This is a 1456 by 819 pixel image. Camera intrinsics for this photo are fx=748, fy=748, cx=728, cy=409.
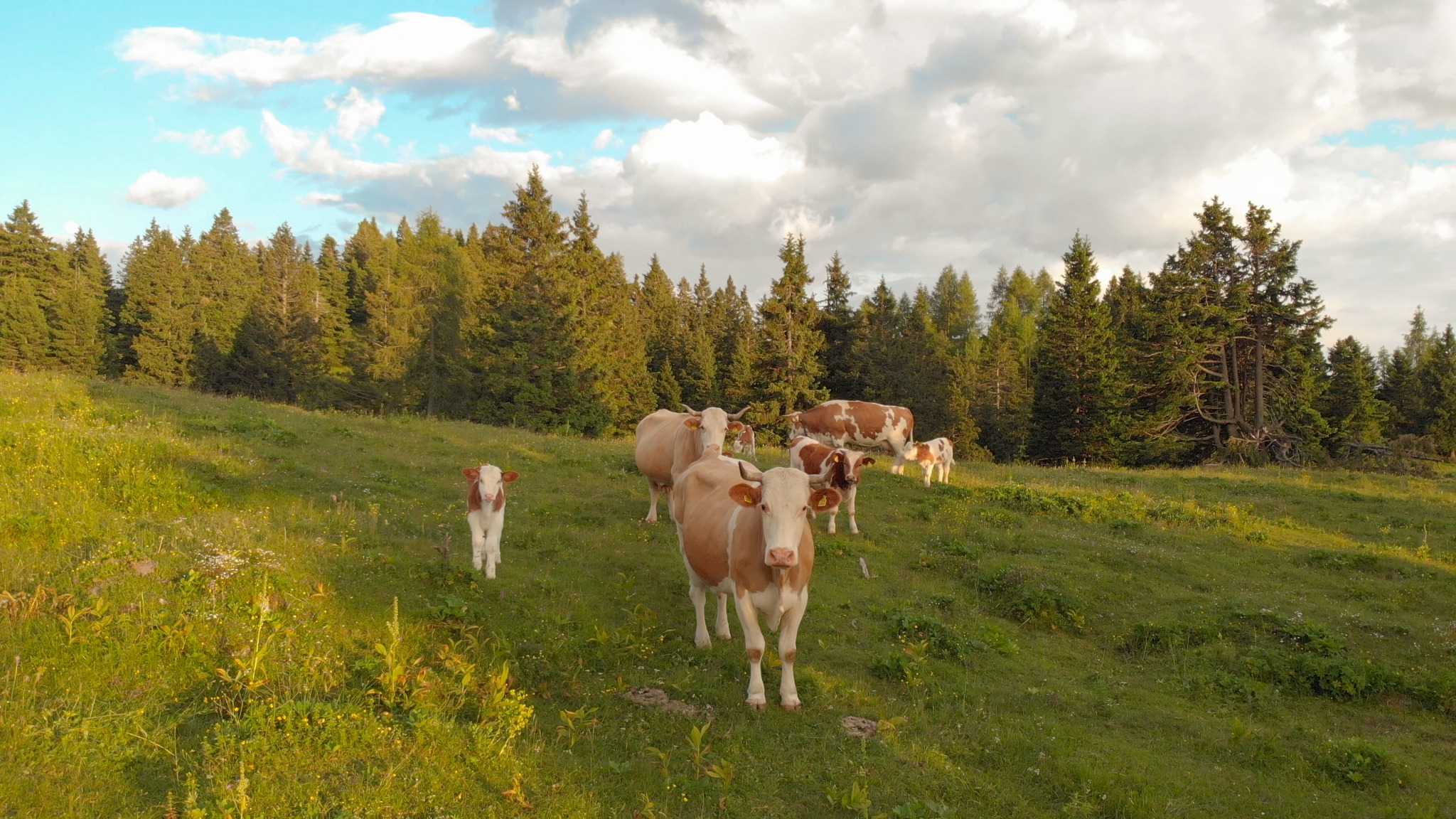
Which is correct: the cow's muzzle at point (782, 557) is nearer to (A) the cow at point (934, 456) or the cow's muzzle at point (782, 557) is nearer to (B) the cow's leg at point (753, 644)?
(B) the cow's leg at point (753, 644)

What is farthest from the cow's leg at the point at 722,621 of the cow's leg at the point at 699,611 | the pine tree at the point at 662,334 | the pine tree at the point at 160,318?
the pine tree at the point at 160,318

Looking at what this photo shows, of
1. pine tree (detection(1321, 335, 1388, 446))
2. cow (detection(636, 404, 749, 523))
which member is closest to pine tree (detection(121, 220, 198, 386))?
cow (detection(636, 404, 749, 523))

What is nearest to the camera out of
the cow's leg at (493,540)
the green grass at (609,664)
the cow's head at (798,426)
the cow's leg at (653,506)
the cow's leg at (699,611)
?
the green grass at (609,664)

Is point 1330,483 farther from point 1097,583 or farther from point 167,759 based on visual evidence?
point 167,759

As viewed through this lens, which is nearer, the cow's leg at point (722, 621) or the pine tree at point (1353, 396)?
the cow's leg at point (722, 621)

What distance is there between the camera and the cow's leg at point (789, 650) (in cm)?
700

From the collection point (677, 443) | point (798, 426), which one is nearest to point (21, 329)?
point (798, 426)

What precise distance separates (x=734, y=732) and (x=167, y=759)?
160 inches

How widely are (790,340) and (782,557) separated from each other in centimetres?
3978

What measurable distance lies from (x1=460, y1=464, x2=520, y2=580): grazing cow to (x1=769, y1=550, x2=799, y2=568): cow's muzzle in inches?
166

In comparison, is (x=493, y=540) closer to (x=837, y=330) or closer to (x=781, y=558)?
(x=781, y=558)

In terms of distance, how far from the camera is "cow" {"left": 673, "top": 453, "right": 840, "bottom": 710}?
7.05 m

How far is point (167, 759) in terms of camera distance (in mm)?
4934

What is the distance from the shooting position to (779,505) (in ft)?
23.3
